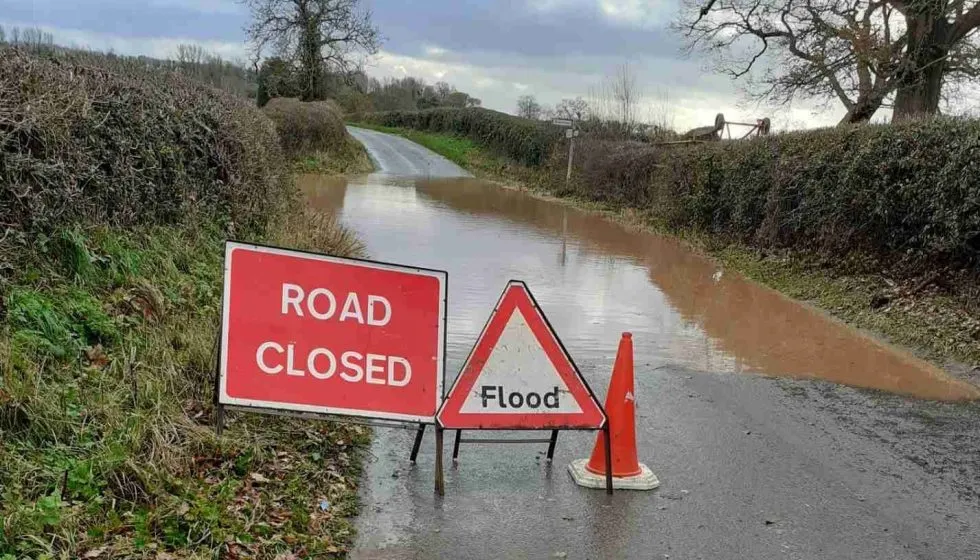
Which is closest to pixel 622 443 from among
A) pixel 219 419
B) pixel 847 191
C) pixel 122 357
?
pixel 219 419

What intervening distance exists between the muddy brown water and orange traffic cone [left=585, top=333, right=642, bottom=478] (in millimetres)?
2515

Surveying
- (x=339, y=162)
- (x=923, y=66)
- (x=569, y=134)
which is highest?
(x=923, y=66)

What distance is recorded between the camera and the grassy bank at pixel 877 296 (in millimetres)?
8016

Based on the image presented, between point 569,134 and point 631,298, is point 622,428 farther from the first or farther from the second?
point 569,134

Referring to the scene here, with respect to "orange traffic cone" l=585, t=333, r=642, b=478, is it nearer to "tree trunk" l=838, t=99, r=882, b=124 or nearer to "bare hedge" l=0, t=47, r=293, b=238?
"bare hedge" l=0, t=47, r=293, b=238

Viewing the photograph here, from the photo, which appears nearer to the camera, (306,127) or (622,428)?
(622,428)

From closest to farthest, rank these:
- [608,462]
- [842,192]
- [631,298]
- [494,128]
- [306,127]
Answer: [608,462] → [631,298] → [842,192] → [306,127] → [494,128]

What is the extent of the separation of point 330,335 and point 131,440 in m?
1.14

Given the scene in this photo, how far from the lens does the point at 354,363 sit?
4410mm

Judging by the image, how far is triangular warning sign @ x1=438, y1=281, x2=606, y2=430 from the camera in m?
4.37

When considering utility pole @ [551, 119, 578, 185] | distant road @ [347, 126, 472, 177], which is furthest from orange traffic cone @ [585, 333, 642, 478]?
distant road @ [347, 126, 472, 177]

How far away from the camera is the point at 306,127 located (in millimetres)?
34938

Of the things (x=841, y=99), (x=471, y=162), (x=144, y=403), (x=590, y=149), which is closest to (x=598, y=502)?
(x=144, y=403)

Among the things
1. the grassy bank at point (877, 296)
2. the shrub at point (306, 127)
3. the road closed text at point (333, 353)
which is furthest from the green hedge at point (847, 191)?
the shrub at point (306, 127)
